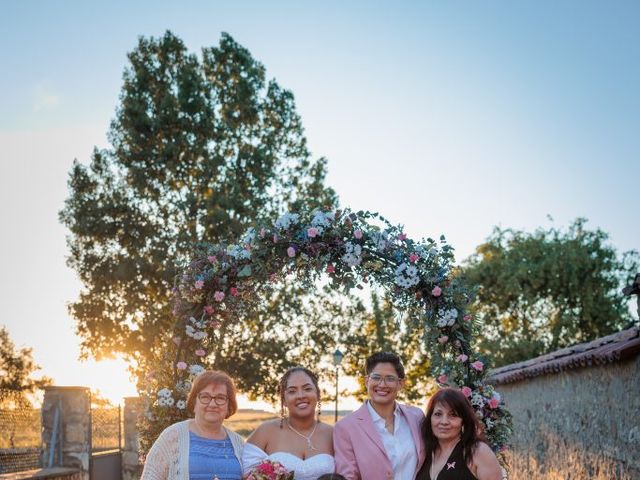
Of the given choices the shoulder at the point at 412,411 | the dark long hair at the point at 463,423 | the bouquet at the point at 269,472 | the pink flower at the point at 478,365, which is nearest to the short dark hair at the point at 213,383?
the bouquet at the point at 269,472

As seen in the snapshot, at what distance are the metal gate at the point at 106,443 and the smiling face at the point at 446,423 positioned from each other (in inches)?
312

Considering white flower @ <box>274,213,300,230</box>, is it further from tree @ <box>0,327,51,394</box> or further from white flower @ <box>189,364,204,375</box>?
tree @ <box>0,327,51,394</box>

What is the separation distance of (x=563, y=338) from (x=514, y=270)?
11.6ft

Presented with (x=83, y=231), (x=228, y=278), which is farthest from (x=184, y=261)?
(x=83, y=231)

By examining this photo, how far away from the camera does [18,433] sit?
10359mm

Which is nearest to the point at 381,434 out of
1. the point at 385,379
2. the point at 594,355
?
the point at 385,379

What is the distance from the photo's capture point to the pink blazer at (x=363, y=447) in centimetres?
589

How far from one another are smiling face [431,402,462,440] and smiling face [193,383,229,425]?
1.60 m

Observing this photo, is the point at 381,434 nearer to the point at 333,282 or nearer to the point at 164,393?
the point at 333,282

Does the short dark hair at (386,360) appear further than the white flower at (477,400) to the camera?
No

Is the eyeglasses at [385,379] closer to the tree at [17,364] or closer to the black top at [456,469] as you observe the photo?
the black top at [456,469]

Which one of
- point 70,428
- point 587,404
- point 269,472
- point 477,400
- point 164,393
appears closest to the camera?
point 269,472

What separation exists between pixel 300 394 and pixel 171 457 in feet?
3.55

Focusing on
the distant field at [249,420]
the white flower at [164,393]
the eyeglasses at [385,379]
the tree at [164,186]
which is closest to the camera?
the eyeglasses at [385,379]
